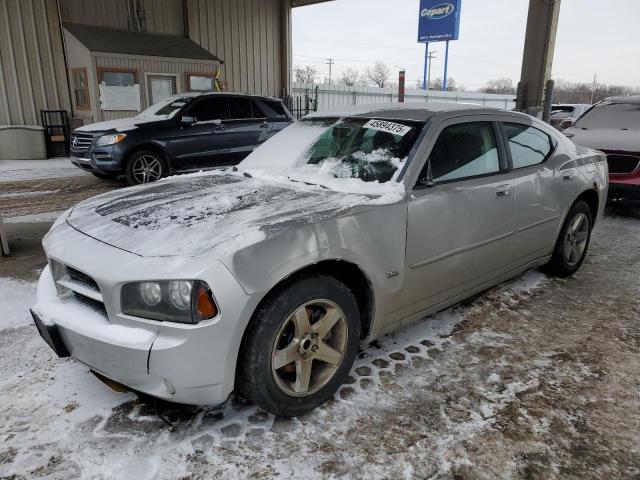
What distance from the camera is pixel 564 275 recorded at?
14.5 feet

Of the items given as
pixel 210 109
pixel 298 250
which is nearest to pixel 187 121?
pixel 210 109

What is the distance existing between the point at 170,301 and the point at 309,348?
2.35 ft

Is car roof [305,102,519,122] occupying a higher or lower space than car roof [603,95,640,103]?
lower

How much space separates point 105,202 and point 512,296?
315 cm

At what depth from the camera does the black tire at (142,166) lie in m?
8.09

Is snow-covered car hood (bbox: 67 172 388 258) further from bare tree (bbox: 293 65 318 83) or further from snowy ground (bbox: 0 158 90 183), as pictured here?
bare tree (bbox: 293 65 318 83)

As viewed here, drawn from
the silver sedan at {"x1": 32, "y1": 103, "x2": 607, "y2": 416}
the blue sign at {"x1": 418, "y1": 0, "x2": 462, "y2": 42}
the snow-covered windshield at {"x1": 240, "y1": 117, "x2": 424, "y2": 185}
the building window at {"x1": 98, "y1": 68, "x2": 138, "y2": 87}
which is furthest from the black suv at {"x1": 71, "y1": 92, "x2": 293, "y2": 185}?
the blue sign at {"x1": 418, "y1": 0, "x2": 462, "y2": 42}

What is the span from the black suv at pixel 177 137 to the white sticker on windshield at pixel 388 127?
5890mm

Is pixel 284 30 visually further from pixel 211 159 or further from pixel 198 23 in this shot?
pixel 211 159

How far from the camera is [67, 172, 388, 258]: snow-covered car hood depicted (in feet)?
7.10

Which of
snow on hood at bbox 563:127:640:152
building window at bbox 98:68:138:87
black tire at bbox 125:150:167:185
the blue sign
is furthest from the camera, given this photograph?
the blue sign

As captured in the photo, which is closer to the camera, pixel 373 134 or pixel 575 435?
pixel 575 435

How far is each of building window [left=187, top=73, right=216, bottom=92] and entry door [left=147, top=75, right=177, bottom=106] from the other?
1.62 feet

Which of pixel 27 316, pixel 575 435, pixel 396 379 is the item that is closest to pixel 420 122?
pixel 396 379
